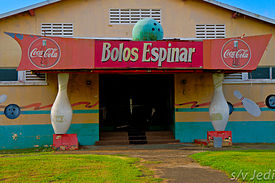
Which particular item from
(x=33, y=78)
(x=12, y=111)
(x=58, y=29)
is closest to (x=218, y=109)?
(x=58, y=29)

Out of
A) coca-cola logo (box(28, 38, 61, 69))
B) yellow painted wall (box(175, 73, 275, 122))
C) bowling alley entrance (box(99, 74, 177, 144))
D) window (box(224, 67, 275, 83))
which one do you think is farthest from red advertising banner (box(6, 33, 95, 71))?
window (box(224, 67, 275, 83))

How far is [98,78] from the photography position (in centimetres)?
1573

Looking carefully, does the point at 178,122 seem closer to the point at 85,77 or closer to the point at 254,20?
the point at 85,77

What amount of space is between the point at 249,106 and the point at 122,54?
7827 millimetres

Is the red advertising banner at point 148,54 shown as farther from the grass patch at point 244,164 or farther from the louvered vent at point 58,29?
the louvered vent at point 58,29

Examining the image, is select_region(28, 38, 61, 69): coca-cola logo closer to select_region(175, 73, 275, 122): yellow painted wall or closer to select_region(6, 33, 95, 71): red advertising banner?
select_region(6, 33, 95, 71): red advertising banner

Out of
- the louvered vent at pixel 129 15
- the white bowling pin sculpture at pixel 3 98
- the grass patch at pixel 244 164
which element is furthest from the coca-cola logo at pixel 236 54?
the white bowling pin sculpture at pixel 3 98

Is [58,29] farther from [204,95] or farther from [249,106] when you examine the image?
[249,106]

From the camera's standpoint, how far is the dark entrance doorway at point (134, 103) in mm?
18578

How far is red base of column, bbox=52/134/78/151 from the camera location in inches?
522

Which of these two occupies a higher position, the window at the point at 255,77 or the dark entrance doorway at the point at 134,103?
the window at the point at 255,77

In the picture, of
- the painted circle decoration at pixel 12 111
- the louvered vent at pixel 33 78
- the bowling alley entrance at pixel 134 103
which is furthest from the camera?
the bowling alley entrance at pixel 134 103

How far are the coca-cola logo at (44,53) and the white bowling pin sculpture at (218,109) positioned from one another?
6.75 m

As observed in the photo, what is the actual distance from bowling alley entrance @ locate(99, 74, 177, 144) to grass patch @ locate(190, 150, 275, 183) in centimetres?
764
